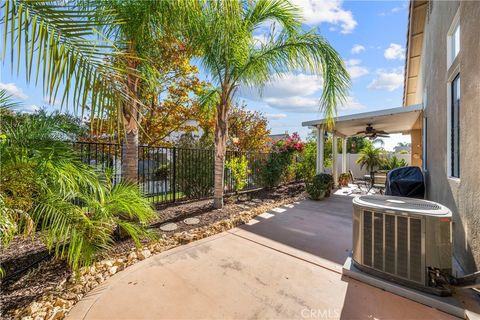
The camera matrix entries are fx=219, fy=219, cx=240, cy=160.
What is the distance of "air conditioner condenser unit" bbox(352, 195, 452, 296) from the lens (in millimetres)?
2201

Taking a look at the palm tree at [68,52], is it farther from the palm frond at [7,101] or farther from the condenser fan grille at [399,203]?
the condenser fan grille at [399,203]

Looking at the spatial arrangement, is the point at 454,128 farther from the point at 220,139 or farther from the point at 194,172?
the point at 194,172

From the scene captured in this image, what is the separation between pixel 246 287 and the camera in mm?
2541

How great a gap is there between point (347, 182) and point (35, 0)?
1206 centimetres

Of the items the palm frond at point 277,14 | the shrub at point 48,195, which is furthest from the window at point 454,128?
the shrub at point 48,195

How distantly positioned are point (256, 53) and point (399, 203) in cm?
422

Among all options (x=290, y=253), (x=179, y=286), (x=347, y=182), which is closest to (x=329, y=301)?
(x=290, y=253)

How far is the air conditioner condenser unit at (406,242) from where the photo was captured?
2201mm

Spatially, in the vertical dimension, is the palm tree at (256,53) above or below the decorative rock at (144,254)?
above

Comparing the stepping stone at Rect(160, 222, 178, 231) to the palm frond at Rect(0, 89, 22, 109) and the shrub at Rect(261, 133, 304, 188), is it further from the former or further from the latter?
the shrub at Rect(261, 133, 304, 188)

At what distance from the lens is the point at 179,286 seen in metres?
2.54

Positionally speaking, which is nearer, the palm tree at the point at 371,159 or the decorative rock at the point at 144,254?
the decorative rock at the point at 144,254

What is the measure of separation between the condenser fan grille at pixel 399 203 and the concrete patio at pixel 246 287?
3.14 feet

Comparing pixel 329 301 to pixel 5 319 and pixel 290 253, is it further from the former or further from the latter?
pixel 5 319
